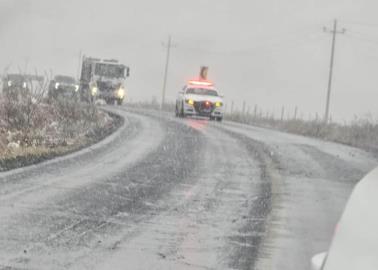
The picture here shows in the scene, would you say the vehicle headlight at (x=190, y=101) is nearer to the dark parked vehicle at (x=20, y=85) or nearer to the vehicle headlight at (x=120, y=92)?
the dark parked vehicle at (x=20, y=85)

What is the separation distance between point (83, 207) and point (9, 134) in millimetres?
8250

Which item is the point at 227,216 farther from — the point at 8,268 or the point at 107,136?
the point at 107,136

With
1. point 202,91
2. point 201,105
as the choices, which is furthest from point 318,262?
point 202,91

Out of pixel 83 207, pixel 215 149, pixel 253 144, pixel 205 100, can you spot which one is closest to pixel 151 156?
pixel 215 149

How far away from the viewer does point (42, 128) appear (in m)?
17.5

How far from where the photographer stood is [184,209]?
8.14 metres

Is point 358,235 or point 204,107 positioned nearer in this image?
point 358,235

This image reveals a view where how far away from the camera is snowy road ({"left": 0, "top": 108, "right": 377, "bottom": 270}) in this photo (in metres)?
5.84

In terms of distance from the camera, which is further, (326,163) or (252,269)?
(326,163)

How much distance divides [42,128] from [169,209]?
998 cm

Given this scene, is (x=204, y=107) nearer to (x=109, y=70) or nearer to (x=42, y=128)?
(x=109, y=70)

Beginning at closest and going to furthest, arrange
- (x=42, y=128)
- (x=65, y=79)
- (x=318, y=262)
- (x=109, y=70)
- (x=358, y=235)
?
(x=358, y=235) < (x=318, y=262) < (x=42, y=128) < (x=109, y=70) < (x=65, y=79)

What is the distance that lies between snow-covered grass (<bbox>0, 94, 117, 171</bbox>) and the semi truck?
67.1ft

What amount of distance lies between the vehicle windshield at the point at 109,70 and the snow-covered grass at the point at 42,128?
66.9ft
